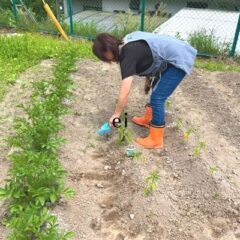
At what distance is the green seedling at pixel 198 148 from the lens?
3.81 m

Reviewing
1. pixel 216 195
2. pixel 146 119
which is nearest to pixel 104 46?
A: pixel 146 119

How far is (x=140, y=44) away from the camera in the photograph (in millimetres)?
3512

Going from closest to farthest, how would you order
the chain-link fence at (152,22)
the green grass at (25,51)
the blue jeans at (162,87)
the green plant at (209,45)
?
1. the blue jeans at (162,87)
2. the green grass at (25,51)
3. the green plant at (209,45)
4. the chain-link fence at (152,22)

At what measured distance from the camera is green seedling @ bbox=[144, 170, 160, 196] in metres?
3.34

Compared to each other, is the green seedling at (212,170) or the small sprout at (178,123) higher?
the green seedling at (212,170)

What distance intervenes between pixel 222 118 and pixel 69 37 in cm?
417

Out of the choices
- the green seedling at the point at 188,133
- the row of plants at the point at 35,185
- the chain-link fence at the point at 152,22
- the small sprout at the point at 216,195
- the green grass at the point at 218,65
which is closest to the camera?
the row of plants at the point at 35,185

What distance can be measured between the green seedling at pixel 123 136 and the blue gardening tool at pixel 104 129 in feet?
0.48

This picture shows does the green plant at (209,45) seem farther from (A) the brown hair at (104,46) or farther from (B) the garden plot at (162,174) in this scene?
(A) the brown hair at (104,46)

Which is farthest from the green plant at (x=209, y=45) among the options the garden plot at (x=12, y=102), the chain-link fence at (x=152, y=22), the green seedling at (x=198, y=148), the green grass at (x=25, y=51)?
the green seedling at (x=198, y=148)

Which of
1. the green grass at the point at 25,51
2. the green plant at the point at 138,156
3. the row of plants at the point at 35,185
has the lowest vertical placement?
the green grass at the point at 25,51

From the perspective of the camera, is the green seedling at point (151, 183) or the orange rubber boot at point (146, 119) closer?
the green seedling at point (151, 183)

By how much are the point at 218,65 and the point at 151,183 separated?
11.5 feet

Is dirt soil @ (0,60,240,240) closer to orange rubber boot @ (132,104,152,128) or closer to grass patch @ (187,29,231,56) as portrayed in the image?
orange rubber boot @ (132,104,152,128)
